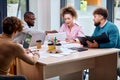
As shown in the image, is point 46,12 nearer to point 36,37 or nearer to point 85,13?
point 85,13

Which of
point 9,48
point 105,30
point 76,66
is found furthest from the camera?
point 105,30

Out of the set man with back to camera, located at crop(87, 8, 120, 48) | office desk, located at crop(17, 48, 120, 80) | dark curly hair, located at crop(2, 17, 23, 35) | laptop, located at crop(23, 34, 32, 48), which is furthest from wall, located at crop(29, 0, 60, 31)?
dark curly hair, located at crop(2, 17, 23, 35)

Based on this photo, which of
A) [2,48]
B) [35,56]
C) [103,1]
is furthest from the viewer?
[103,1]

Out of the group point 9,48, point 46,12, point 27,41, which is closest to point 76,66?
point 27,41

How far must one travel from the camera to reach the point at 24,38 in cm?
303

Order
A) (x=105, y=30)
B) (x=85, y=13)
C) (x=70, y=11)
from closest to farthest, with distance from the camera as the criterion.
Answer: (x=105, y=30)
(x=70, y=11)
(x=85, y=13)

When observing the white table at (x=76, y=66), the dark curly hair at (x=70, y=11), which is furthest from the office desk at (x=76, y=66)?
the dark curly hair at (x=70, y=11)

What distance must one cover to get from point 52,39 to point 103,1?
1804mm

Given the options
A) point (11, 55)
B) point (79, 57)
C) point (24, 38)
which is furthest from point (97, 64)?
point (11, 55)

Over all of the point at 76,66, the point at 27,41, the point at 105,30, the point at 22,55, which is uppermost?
the point at 105,30

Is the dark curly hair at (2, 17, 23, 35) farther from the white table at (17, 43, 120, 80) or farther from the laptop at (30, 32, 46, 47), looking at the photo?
the laptop at (30, 32, 46, 47)

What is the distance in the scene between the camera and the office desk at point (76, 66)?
8.23ft

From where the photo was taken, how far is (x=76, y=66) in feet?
10.1

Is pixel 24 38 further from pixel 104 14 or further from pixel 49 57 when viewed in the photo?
pixel 104 14
